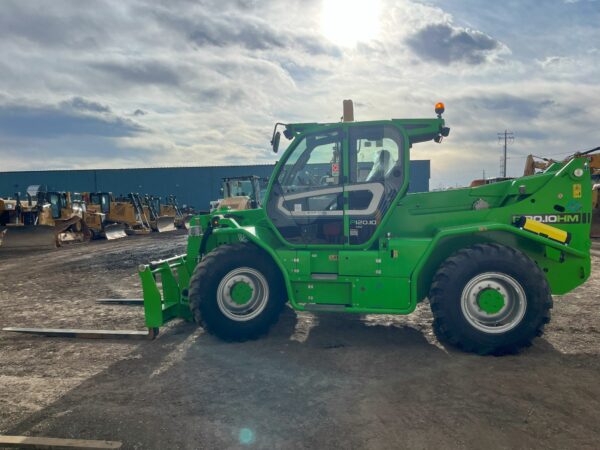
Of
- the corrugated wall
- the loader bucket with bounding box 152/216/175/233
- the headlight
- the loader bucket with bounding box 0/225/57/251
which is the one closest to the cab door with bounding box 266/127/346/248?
the headlight

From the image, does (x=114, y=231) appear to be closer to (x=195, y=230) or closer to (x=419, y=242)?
(x=195, y=230)

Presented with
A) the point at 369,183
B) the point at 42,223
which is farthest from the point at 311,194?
the point at 42,223

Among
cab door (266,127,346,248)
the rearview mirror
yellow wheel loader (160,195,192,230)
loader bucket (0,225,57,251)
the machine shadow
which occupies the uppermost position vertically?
the rearview mirror

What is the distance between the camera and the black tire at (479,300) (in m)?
4.16

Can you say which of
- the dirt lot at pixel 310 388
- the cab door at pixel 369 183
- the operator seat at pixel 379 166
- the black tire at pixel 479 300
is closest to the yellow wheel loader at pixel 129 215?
the dirt lot at pixel 310 388

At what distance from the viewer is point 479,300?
430 cm

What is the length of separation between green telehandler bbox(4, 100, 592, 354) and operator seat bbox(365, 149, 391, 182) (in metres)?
0.01

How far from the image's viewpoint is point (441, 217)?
16.0 ft

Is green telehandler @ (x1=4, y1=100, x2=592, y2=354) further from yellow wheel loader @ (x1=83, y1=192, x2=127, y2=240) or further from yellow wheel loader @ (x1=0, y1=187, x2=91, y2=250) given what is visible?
yellow wheel loader @ (x1=83, y1=192, x2=127, y2=240)

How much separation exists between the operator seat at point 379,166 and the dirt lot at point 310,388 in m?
1.92

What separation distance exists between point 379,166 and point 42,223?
16.1m

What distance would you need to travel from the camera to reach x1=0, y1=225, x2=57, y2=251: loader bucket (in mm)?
15148

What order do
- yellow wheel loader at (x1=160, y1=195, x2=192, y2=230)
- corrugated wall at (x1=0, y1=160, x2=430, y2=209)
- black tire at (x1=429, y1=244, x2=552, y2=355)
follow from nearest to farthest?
black tire at (x1=429, y1=244, x2=552, y2=355) < yellow wheel loader at (x1=160, y1=195, x2=192, y2=230) < corrugated wall at (x1=0, y1=160, x2=430, y2=209)

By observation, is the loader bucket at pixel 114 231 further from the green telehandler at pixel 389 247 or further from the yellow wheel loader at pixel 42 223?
the green telehandler at pixel 389 247
